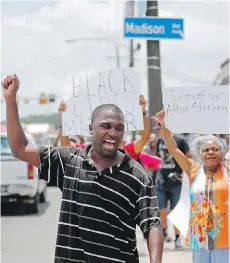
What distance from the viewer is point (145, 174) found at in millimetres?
3055

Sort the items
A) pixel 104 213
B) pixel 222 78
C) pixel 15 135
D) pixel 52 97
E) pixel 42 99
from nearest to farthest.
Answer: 1. pixel 104 213
2. pixel 15 135
3. pixel 222 78
4. pixel 42 99
5. pixel 52 97

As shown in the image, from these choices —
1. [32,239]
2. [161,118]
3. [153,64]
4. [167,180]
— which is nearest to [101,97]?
[161,118]

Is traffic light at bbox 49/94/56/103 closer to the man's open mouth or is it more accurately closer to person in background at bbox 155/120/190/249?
person in background at bbox 155/120/190/249

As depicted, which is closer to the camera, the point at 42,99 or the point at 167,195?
the point at 167,195

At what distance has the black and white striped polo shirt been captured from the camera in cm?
294

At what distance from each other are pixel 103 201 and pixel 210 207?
80.1 inches

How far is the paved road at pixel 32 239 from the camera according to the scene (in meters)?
7.81

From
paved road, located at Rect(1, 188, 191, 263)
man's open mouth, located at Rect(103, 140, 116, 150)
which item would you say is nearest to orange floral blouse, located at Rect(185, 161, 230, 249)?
man's open mouth, located at Rect(103, 140, 116, 150)

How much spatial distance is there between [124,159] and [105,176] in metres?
0.15

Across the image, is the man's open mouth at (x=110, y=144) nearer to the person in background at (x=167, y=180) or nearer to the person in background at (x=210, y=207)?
the person in background at (x=210, y=207)

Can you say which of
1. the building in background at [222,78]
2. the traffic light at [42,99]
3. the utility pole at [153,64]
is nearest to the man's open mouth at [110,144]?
the utility pole at [153,64]

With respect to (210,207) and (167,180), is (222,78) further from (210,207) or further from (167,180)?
(210,207)

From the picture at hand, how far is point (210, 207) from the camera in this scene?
481cm

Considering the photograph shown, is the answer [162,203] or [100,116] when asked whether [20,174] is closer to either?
[162,203]
